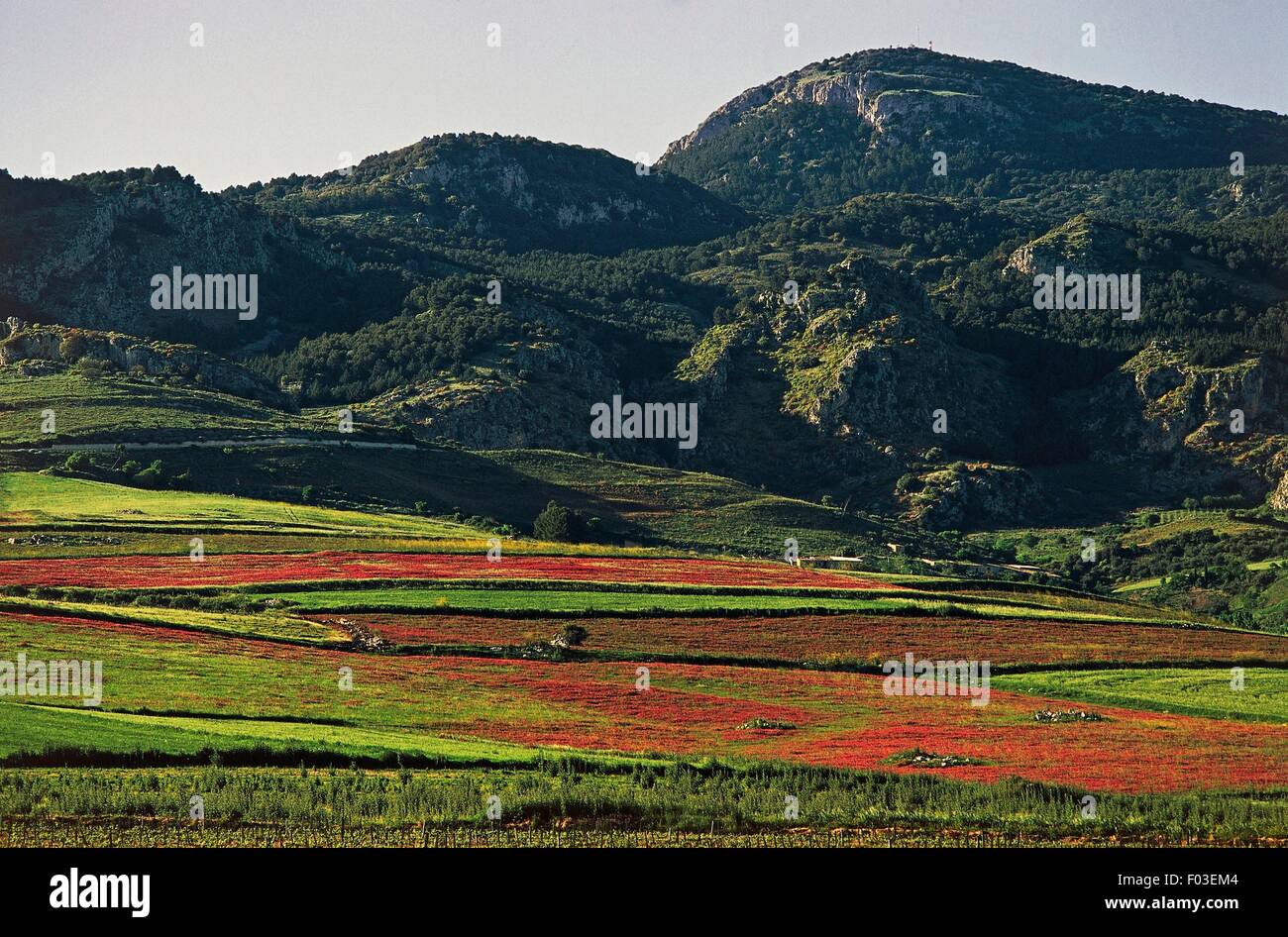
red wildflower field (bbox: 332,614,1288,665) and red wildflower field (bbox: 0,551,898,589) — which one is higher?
red wildflower field (bbox: 0,551,898,589)

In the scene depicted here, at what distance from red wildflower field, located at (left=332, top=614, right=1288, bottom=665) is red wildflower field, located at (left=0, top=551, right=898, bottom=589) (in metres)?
12.5

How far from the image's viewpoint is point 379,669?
221 feet

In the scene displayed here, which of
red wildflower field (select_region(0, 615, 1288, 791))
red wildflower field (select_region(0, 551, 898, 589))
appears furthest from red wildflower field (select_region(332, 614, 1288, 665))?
red wildflower field (select_region(0, 551, 898, 589))

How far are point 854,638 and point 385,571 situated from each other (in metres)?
31.0

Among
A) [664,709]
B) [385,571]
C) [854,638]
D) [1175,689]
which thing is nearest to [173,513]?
[385,571]

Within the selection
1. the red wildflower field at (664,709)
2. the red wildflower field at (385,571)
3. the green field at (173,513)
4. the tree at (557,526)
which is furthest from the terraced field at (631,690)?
the tree at (557,526)

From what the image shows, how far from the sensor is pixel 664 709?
2474 inches

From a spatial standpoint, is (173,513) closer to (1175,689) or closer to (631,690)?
(631,690)

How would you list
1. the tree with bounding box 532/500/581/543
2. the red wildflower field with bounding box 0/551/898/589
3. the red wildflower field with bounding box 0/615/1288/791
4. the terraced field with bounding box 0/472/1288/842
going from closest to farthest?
the terraced field with bounding box 0/472/1288/842 → the red wildflower field with bounding box 0/615/1288/791 → the red wildflower field with bounding box 0/551/898/589 → the tree with bounding box 532/500/581/543

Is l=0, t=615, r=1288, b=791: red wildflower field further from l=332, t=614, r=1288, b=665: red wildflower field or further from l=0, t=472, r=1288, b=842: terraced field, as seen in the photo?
l=332, t=614, r=1288, b=665: red wildflower field

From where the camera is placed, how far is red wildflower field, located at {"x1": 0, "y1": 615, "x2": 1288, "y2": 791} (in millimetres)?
54781

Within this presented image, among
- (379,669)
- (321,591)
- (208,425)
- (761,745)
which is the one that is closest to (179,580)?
(321,591)

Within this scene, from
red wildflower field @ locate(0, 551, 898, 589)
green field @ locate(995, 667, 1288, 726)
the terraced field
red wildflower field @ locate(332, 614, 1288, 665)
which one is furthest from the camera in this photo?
red wildflower field @ locate(0, 551, 898, 589)
